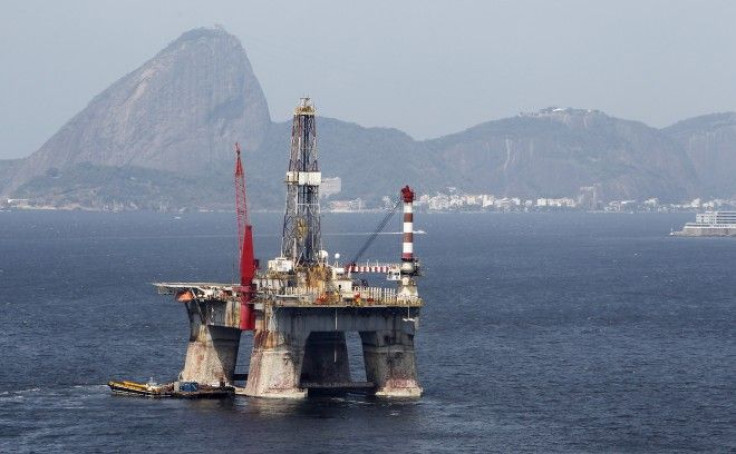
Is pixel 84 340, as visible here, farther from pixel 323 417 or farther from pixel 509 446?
pixel 509 446

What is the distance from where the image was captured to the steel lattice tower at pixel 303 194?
99312mm

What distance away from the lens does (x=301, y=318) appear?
9412 centimetres

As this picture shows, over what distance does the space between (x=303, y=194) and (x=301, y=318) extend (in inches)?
378

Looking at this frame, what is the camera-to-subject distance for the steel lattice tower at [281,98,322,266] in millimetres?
99312

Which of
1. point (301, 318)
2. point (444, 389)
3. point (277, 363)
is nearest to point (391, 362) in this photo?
point (301, 318)

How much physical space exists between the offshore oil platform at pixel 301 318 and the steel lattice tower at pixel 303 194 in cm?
6

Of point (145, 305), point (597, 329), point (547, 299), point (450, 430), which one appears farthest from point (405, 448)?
point (547, 299)

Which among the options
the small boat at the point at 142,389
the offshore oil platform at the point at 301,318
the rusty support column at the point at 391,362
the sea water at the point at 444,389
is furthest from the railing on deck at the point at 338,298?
the small boat at the point at 142,389

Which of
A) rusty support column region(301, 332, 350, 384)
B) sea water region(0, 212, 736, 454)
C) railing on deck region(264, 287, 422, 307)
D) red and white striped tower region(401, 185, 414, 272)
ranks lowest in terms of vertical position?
sea water region(0, 212, 736, 454)

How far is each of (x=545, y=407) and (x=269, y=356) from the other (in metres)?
16.9

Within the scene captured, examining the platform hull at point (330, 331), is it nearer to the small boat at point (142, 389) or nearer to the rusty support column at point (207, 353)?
the rusty support column at point (207, 353)

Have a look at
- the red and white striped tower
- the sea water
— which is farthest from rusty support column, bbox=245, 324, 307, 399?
the red and white striped tower

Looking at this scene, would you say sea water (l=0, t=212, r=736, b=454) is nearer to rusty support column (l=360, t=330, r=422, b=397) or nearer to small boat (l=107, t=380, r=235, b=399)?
small boat (l=107, t=380, r=235, b=399)

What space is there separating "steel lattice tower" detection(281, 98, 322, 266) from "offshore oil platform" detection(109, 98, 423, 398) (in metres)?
0.06
